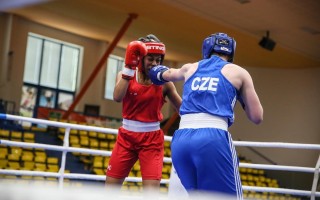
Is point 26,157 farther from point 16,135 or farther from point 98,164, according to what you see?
point 98,164

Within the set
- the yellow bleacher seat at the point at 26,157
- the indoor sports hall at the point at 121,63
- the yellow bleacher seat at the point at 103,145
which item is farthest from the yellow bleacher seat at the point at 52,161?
the yellow bleacher seat at the point at 103,145

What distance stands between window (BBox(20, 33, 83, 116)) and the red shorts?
13239mm

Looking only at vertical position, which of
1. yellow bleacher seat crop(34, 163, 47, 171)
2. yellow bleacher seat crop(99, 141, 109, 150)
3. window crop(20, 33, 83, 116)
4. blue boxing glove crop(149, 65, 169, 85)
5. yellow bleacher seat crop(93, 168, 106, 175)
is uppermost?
window crop(20, 33, 83, 116)

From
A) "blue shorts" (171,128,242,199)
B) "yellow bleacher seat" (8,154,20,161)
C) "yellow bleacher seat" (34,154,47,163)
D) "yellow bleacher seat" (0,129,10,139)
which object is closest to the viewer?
"blue shorts" (171,128,242,199)

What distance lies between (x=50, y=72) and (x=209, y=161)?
Result: 15055mm

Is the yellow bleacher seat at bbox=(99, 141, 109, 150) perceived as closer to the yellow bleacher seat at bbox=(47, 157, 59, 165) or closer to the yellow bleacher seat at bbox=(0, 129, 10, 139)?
the yellow bleacher seat at bbox=(47, 157, 59, 165)

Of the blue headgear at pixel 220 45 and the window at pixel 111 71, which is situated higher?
the window at pixel 111 71

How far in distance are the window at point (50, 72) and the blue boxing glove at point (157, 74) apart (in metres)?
13.5

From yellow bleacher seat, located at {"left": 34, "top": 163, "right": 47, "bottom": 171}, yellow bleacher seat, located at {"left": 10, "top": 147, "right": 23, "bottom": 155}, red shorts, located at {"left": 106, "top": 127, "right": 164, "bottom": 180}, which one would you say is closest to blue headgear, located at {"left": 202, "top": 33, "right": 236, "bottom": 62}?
red shorts, located at {"left": 106, "top": 127, "right": 164, "bottom": 180}

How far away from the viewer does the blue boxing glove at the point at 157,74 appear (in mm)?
2863

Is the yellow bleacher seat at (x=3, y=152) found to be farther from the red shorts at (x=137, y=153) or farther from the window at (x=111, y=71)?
the red shorts at (x=137, y=153)

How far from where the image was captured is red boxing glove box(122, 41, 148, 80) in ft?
9.59

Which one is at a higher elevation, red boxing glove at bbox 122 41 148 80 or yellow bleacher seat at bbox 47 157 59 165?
red boxing glove at bbox 122 41 148 80

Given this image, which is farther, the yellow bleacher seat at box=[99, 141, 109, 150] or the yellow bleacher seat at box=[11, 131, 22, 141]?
the yellow bleacher seat at box=[99, 141, 109, 150]
